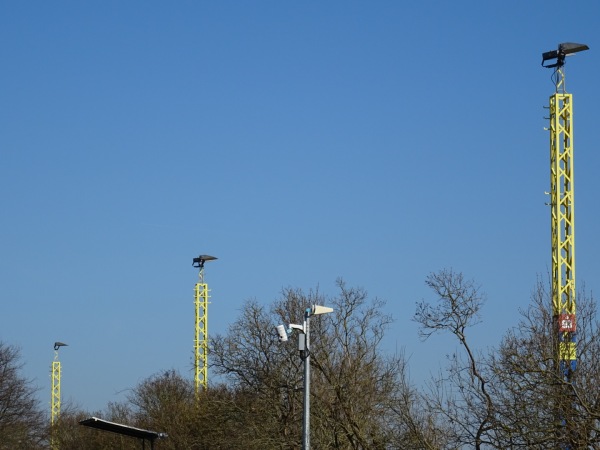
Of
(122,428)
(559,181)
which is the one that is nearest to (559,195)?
(559,181)

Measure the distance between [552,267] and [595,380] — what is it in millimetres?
14863

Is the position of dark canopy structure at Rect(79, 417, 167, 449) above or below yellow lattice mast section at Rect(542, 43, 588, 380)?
below

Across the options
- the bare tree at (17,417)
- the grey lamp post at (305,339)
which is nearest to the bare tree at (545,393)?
the grey lamp post at (305,339)

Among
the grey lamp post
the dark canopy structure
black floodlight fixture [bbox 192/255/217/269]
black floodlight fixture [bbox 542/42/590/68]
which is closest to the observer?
the dark canopy structure

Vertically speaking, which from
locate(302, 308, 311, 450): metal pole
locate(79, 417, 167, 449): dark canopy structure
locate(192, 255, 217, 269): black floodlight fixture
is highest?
locate(192, 255, 217, 269): black floodlight fixture

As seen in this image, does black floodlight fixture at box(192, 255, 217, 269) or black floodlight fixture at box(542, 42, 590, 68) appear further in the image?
black floodlight fixture at box(192, 255, 217, 269)

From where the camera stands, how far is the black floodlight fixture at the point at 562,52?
130ft

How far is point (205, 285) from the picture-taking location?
67250mm

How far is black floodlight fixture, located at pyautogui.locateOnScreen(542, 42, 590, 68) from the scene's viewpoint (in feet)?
130

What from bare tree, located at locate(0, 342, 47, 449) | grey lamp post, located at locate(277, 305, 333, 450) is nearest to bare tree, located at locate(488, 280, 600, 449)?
grey lamp post, located at locate(277, 305, 333, 450)

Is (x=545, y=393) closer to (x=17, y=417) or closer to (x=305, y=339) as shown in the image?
(x=305, y=339)

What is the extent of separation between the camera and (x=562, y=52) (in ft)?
130

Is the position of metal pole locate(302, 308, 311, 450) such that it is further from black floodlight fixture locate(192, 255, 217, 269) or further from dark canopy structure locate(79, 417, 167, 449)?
black floodlight fixture locate(192, 255, 217, 269)

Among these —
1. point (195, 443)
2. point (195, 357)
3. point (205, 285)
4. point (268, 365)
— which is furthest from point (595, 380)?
point (205, 285)
